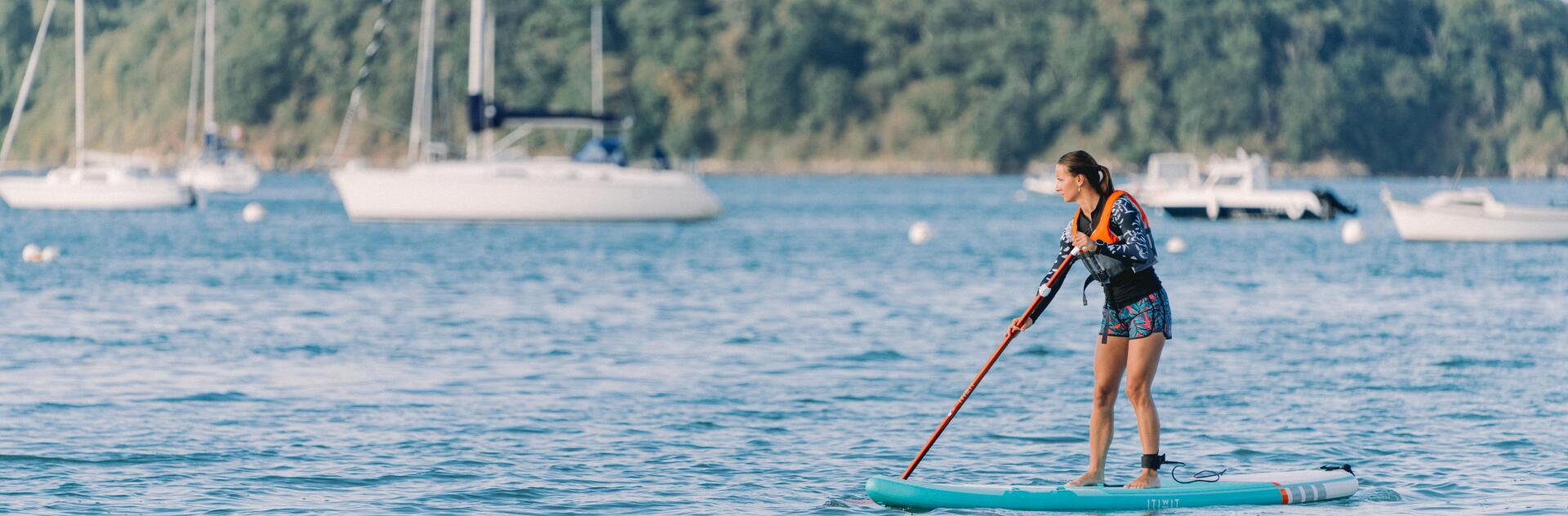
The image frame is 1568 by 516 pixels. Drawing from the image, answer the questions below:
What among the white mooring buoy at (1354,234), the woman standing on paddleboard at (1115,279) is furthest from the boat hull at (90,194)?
the woman standing on paddleboard at (1115,279)

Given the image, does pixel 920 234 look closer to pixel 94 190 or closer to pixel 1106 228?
pixel 94 190

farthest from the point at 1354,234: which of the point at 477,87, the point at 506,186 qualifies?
the point at 477,87

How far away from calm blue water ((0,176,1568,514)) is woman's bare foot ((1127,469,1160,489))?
79 centimetres

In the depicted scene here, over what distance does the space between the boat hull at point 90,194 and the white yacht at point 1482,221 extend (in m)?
41.5

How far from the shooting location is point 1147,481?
12625 millimetres

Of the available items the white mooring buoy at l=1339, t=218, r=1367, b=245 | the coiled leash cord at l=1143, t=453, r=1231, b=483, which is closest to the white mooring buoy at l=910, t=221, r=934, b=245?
the white mooring buoy at l=1339, t=218, r=1367, b=245

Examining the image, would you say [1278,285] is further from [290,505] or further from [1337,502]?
[290,505]

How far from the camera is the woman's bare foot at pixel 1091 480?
41.3 ft

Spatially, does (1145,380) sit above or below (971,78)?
below

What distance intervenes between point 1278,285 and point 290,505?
27006 mm

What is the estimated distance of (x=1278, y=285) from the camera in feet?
122

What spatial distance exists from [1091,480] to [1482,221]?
4366cm

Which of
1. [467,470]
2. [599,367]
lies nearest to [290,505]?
[467,470]

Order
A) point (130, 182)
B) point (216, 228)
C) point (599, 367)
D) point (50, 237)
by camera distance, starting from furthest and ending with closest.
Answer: point (130, 182) → point (216, 228) → point (50, 237) → point (599, 367)
